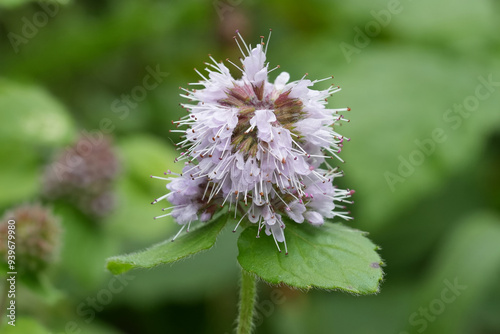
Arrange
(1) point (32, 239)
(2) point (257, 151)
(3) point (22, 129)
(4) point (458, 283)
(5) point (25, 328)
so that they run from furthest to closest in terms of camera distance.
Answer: (4) point (458, 283), (3) point (22, 129), (1) point (32, 239), (5) point (25, 328), (2) point (257, 151)

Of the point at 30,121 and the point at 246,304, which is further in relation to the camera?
the point at 30,121

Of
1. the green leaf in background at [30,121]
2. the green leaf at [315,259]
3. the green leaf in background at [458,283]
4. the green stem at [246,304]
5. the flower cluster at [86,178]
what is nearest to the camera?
the green leaf at [315,259]

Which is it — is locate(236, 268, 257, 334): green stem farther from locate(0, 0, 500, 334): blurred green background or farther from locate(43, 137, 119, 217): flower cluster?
locate(43, 137, 119, 217): flower cluster

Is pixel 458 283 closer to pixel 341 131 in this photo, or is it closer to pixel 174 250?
pixel 341 131

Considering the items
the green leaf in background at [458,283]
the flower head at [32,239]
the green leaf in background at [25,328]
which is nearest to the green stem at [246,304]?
the green leaf in background at [25,328]

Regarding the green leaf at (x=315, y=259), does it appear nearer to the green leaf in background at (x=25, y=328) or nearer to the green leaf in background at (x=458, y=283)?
the green leaf in background at (x=25, y=328)

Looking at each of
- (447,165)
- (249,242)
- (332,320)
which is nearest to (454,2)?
(447,165)

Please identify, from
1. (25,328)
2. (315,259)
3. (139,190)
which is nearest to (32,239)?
(25,328)

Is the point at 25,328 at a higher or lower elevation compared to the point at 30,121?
lower
